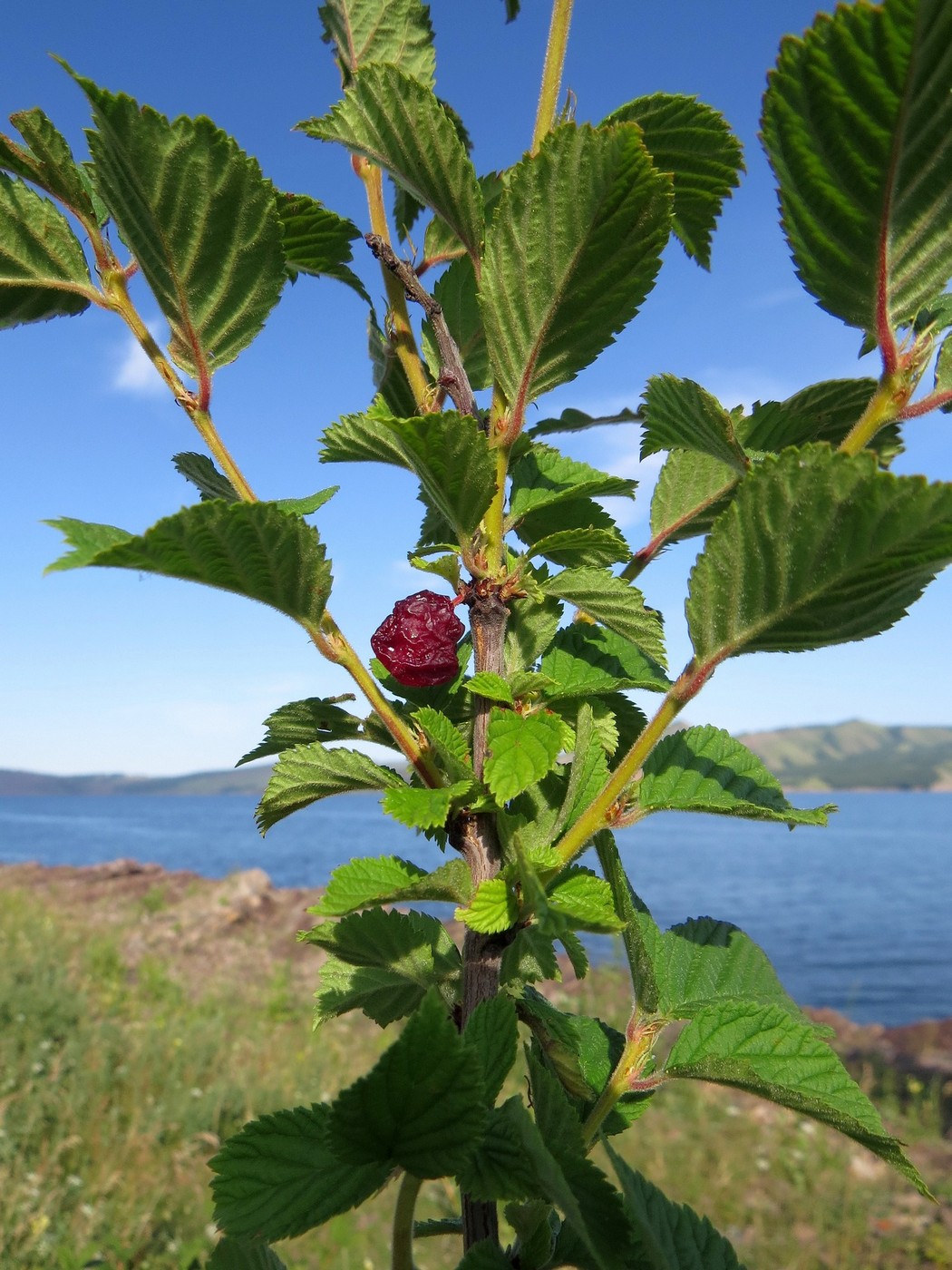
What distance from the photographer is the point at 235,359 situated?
89 cm

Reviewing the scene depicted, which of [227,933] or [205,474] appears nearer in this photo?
[205,474]

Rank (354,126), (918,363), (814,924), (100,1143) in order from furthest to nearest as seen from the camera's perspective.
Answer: (814,924) < (100,1143) < (354,126) < (918,363)

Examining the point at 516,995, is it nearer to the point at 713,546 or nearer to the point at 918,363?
the point at 713,546

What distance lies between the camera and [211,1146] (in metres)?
6.25

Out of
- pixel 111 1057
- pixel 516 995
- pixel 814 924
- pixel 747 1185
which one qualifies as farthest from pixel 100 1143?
pixel 814 924

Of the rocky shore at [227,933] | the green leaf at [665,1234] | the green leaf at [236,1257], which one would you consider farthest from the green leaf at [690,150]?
the rocky shore at [227,933]

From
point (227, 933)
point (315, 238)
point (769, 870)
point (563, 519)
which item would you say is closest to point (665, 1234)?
point (563, 519)

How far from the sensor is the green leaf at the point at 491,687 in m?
0.78

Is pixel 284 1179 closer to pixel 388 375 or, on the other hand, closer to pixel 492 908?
pixel 492 908

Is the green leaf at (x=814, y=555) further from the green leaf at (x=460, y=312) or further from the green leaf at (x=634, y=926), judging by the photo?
the green leaf at (x=460, y=312)

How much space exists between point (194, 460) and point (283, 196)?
290 mm

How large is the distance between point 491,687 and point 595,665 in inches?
5.6

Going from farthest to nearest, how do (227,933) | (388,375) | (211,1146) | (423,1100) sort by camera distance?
(227,933), (211,1146), (388,375), (423,1100)

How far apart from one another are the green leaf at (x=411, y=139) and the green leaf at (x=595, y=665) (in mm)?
399
